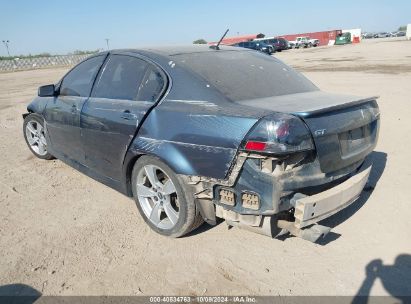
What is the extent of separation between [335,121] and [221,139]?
869 mm

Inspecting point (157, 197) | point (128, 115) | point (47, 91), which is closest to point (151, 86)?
point (128, 115)

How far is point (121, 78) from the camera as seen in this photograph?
3.79 meters

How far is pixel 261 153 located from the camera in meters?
2.50

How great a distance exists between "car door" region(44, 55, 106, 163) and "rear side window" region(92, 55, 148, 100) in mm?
206

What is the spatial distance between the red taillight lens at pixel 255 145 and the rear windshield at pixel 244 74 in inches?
22.2

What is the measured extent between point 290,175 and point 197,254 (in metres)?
1.11

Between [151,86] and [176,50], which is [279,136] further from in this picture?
[176,50]

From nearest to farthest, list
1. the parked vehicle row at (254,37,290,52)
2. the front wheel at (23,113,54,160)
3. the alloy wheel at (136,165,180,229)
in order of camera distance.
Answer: the alloy wheel at (136,165,180,229), the front wheel at (23,113,54,160), the parked vehicle row at (254,37,290,52)

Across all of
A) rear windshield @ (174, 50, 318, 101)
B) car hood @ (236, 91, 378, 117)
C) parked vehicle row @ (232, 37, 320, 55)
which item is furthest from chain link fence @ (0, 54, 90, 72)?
car hood @ (236, 91, 378, 117)

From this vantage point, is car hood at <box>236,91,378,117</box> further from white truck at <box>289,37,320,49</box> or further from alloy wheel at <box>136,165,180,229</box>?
white truck at <box>289,37,320,49</box>

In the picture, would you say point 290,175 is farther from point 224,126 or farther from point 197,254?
point 197,254

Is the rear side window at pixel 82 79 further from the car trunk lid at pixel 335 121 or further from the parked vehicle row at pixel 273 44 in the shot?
the parked vehicle row at pixel 273 44

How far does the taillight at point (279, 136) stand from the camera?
2467 mm

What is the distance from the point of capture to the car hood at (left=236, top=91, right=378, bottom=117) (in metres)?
2.68
